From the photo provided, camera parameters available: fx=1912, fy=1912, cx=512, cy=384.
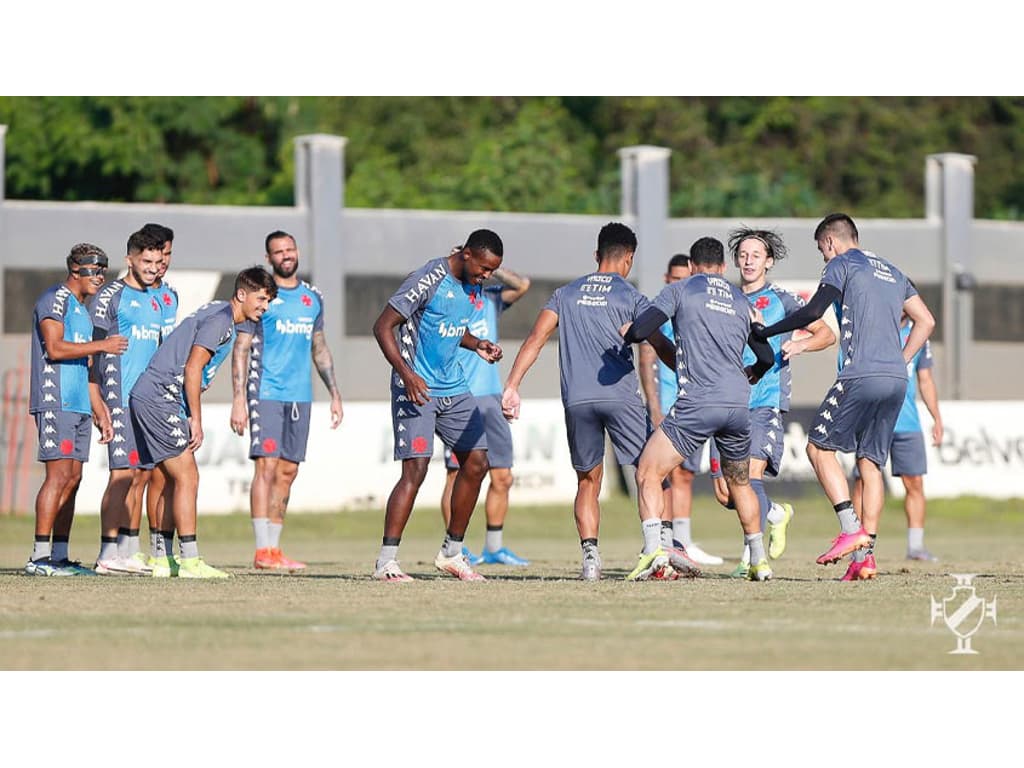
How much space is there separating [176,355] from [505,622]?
14.0ft

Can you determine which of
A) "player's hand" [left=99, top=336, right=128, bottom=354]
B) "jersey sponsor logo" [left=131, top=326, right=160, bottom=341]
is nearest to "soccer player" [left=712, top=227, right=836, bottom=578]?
"jersey sponsor logo" [left=131, top=326, right=160, bottom=341]

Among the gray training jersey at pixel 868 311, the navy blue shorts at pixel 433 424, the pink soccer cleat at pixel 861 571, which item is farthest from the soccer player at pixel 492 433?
the pink soccer cleat at pixel 861 571

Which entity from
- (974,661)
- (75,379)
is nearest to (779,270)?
(75,379)

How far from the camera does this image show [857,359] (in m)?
12.5

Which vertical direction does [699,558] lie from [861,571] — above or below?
below

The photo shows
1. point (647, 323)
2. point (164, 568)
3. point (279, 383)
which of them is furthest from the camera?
point (279, 383)

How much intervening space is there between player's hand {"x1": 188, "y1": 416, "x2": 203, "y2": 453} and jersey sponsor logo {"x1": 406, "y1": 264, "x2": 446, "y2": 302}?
169cm

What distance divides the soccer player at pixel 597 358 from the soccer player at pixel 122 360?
287cm

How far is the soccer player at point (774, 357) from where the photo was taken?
1327 cm

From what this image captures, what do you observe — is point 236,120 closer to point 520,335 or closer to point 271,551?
point 520,335

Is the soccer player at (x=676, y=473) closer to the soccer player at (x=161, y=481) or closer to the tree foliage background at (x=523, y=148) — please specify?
the soccer player at (x=161, y=481)

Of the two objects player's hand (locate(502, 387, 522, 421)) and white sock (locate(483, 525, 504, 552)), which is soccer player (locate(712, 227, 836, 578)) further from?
white sock (locate(483, 525, 504, 552))

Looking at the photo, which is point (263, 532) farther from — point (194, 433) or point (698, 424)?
point (698, 424)

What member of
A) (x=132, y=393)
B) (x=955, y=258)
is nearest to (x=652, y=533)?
(x=132, y=393)
